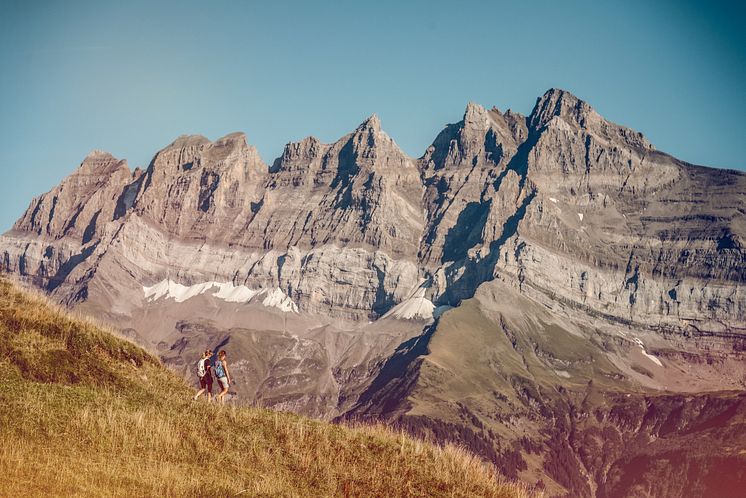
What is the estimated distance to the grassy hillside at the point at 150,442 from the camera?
2931cm

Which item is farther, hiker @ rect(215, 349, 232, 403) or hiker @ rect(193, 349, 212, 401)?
hiker @ rect(193, 349, 212, 401)

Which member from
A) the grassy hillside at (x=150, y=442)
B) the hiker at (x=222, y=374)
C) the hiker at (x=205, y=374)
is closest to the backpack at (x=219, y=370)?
the hiker at (x=222, y=374)

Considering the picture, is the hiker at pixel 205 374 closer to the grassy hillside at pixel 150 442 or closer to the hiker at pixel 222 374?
the hiker at pixel 222 374

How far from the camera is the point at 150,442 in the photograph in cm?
3247

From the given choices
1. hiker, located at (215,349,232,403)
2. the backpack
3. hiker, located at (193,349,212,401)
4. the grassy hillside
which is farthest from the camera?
hiker, located at (193,349,212,401)

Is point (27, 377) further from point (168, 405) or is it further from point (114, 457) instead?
point (114, 457)

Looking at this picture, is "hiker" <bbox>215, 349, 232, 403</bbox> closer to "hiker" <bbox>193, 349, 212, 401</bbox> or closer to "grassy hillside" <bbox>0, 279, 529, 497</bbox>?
"hiker" <bbox>193, 349, 212, 401</bbox>

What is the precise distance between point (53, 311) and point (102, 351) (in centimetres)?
406

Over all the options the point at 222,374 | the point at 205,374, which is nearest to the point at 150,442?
the point at 222,374

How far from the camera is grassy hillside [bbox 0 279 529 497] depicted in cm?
2931

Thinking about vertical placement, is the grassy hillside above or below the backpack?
below

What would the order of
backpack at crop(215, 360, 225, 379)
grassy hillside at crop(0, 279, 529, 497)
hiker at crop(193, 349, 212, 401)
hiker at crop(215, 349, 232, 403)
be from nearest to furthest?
grassy hillside at crop(0, 279, 529, 497), hiker at crop(215, 349, 232, 403), backpack at crop(215, 360, 225, 379), hiker at crop(193, 349, 212, 401)

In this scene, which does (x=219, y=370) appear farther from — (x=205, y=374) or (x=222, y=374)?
(x=205, y=374)

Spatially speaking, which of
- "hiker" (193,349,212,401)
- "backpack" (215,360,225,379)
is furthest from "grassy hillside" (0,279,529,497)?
"backpack" (215,360,225,379)
